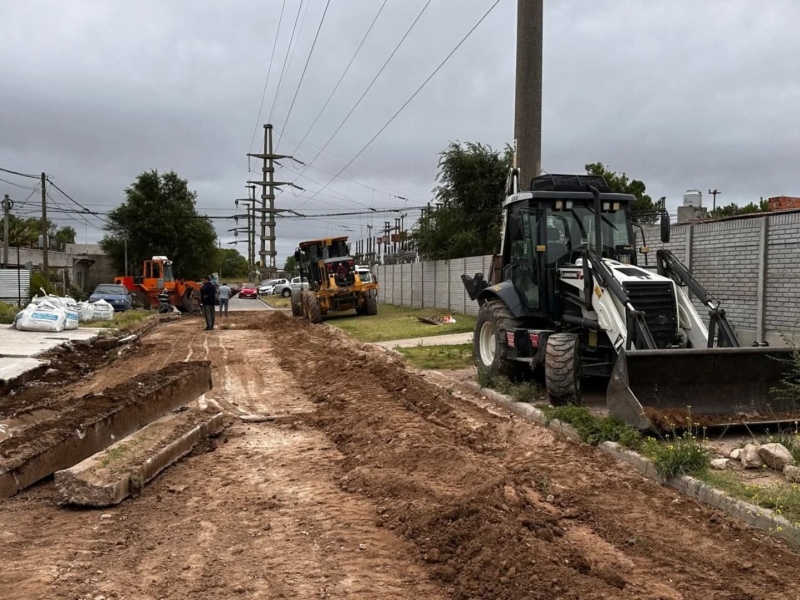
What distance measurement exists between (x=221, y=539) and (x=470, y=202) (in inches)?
1022

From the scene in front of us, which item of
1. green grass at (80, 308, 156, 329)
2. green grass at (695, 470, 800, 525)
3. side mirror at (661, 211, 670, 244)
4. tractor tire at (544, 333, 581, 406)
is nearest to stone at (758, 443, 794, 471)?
green grass at (695, 470, 800, 525)

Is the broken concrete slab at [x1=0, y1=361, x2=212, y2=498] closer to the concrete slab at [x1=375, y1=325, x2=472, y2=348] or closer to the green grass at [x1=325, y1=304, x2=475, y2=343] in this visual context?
the concrete slab at [x1=375, y1=325, x2=472, y2=348]

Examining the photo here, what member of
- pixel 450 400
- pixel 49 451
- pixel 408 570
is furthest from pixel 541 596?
pixel 450 400

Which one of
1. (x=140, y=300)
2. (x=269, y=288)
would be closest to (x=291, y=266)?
(x=269, y=288)

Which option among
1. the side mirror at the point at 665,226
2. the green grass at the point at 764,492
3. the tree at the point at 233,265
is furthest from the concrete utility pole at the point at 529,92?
the tree at the point at 233,265

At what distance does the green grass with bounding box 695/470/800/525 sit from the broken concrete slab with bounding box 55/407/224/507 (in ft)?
14.7

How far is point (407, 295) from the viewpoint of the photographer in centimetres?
3297

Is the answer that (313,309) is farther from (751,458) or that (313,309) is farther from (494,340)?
(751,458)

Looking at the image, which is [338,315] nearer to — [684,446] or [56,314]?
[56,314]

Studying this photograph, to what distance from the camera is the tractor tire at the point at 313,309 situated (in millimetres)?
24312

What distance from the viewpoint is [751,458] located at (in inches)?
221

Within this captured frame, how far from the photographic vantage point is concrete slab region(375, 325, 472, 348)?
646 inches

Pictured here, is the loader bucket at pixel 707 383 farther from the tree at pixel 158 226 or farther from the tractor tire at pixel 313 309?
the tree at pixel 158 226

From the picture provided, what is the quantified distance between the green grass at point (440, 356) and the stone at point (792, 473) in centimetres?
742
